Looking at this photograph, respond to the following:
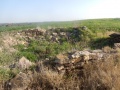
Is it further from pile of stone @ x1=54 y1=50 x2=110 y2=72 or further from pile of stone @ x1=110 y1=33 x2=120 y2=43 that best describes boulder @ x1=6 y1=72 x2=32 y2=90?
pile of stone @ x1=110 y1=33 x2=120 y2=43

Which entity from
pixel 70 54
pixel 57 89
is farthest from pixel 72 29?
pixel 57 89

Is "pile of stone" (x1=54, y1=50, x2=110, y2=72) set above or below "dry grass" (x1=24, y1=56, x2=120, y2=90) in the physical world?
above

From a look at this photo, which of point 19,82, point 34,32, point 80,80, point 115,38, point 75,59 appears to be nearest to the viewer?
point 19,82

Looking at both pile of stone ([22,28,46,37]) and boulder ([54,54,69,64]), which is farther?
pile of stone ([22,28,46,37])

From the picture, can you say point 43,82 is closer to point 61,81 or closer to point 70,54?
point 61,81

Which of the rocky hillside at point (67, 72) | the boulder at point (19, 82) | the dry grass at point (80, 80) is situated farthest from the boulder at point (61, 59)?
the boulder at point (19, 82)

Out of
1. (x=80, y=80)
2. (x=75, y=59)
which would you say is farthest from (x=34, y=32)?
(x=80, y=80)

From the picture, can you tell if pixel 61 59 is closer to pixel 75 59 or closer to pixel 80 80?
pixel 75 59

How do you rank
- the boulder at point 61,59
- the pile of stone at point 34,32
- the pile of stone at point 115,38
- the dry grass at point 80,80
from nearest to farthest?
the dry grass at point 80,80, the boulder at point 61,59, the pile of stone at point 115,38, the pile of stone at point 34,32

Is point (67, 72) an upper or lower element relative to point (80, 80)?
upper

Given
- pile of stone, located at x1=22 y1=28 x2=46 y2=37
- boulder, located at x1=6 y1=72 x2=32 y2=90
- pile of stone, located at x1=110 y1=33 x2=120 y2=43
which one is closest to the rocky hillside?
boulder, located at x1=6 y1=72 x2=32 y2=90

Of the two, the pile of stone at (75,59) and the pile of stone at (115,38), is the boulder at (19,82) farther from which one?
the pile of stone at (115,38)

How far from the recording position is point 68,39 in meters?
19.7

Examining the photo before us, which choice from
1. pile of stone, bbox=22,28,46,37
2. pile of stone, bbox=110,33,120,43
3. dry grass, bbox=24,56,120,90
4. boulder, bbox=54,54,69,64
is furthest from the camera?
pile of stone, bbox=22,28,46,37
